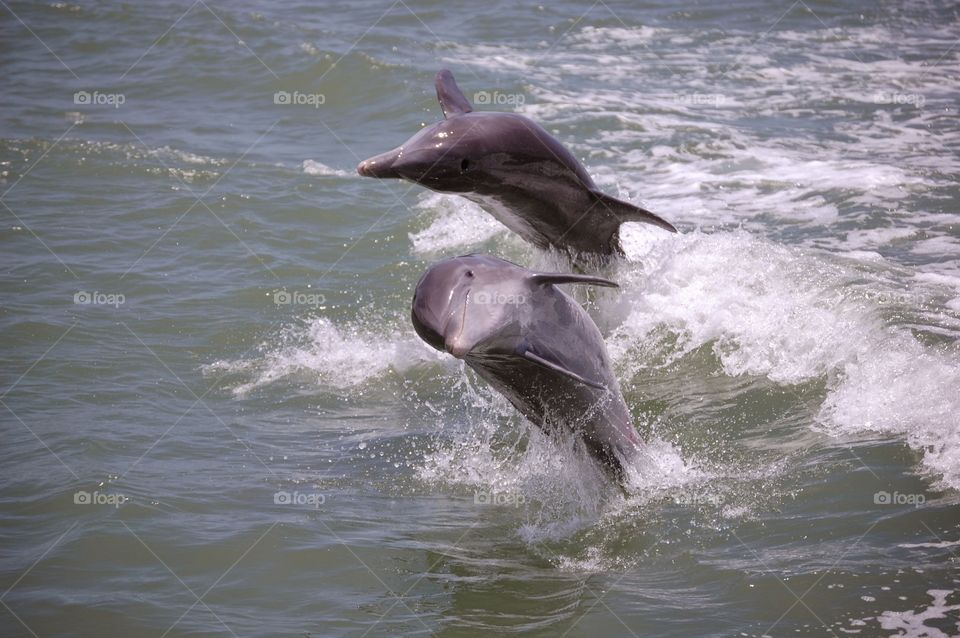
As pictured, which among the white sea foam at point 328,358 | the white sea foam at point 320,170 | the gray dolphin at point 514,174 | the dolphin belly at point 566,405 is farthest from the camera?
the white sea foam at point 320,170

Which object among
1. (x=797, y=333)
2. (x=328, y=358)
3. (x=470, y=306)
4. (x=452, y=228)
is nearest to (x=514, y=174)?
(x=470, y=306)

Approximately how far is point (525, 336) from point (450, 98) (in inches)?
83.4

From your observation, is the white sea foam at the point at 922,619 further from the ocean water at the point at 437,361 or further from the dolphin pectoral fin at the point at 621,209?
the dolphin pectoral fin at the point at 621,209

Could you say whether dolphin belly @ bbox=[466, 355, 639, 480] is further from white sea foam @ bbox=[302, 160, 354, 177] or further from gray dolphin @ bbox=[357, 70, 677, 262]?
white sea foam @ bbox=[302, 160, 354, 177]

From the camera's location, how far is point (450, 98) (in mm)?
7789

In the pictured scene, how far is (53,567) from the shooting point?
281 inches

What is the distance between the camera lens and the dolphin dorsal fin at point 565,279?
6.26m

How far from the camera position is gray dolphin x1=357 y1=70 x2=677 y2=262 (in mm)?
7113

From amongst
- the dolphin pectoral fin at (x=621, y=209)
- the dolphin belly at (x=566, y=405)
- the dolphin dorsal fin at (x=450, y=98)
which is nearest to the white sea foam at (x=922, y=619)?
the dolphin belly at (x=566, y=405)

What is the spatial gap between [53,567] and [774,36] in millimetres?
19058

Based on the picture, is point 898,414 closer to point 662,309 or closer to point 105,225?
point 662,309

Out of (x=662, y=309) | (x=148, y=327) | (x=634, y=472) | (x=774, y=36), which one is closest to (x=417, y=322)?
(x=634, y=472)

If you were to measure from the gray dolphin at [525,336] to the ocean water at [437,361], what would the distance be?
0.49 meters

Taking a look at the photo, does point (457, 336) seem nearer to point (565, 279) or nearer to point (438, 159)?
point (565, 279)
